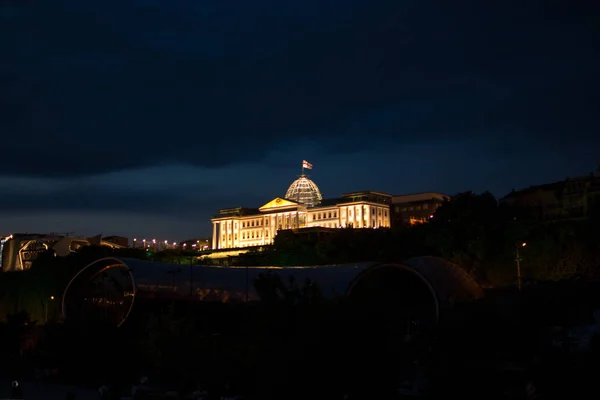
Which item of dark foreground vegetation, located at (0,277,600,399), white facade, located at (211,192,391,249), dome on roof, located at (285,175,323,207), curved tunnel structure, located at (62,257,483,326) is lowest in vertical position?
dark foreground vegetation, located at (0,277,600,399)

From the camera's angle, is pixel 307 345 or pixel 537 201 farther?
pixel 537 201

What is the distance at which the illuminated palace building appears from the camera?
149500mm

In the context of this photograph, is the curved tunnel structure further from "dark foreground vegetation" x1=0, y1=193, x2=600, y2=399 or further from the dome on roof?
the dome on roof

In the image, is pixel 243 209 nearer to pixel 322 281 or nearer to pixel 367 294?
pixel 322 281

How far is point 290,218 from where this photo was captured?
517ft

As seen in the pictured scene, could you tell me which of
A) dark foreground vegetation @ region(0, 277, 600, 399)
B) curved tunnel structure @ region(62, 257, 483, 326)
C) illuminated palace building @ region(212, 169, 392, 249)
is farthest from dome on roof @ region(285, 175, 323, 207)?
dark foreground vegetation @ region(0, 277, 600, 399)

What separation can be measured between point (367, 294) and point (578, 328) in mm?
19394

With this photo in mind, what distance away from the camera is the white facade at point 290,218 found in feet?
489

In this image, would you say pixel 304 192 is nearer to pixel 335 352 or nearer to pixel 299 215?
pixel 299 215

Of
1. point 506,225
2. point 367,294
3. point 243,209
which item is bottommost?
point 367,294

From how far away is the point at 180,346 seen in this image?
1148 inches

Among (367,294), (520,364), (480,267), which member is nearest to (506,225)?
(480,267)

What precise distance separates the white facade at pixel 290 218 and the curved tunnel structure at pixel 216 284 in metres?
81.2

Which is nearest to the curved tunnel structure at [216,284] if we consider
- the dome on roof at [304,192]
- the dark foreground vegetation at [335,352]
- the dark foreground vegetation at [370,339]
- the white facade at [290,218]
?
the dark foreground vegetation at [370,339]
